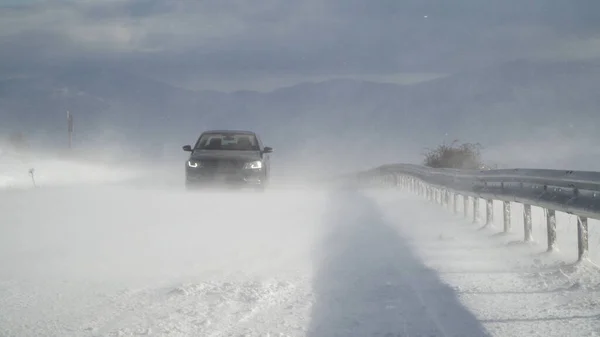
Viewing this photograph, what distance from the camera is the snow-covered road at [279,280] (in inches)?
259

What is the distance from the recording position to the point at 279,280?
8562mm

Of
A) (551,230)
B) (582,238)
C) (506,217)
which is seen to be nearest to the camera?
(582,238)

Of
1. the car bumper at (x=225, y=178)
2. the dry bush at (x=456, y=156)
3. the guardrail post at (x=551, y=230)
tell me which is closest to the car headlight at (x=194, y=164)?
the car bumper at (x=225, y=178)

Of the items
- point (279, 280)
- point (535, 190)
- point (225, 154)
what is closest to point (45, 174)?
point (225, 154)

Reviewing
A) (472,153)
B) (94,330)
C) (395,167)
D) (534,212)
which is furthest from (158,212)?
(472,153)

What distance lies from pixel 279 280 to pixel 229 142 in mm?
14246

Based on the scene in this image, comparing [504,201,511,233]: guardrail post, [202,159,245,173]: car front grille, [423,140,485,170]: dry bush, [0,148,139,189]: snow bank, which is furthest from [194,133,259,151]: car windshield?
[423,140,485,170]: dry bush

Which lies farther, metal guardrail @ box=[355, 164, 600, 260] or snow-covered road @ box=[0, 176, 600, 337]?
metal guardrail @ box=[355, 164, 600, 260]

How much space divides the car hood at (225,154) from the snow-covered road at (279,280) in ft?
18.6

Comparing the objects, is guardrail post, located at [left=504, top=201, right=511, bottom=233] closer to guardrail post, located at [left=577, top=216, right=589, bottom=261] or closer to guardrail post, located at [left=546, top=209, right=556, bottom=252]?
guardrail post, located at [left=546, top=209, right=556, bottom=252]

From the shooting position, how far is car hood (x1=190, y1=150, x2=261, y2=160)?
21203 millimetres

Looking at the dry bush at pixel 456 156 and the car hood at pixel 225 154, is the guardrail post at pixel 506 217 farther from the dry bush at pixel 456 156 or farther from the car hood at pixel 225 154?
the dry bush at pixel 456 156

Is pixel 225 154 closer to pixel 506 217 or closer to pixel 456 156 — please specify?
pixel 506 217

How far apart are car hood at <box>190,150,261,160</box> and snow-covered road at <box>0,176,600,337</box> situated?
5.67 metres
